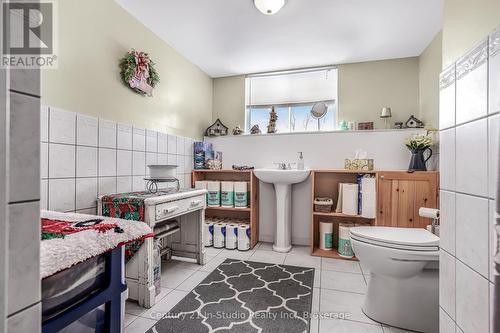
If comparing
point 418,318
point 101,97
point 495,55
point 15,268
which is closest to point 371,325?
point 418,318

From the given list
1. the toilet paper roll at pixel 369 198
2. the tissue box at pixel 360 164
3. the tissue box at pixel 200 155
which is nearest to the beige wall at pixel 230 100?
the tissue box at pixel 200 155

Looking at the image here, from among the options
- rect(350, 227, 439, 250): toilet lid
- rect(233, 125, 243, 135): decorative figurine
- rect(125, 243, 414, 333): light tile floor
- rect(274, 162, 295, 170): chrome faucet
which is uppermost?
rect(233, 125, 243, 135): decorative figurine

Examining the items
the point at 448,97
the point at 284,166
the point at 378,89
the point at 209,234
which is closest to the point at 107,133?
the point at 209,234

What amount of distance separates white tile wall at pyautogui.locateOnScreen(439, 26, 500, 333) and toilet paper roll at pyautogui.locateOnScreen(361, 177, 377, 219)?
4.90ft

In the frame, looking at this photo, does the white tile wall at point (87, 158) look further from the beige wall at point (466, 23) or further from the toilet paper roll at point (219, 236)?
the beige wall at point (466, 23)

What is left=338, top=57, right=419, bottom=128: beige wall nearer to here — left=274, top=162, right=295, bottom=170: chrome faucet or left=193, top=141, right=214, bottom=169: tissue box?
left=274, top=162, right=295, bottom=170: chrome faucet

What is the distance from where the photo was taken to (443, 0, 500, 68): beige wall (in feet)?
2.21

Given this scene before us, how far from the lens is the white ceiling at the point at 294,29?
1.94m

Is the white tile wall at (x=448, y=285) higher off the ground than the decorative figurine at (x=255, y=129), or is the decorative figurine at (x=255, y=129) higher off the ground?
the decorative figurine at (x=255, y=129)

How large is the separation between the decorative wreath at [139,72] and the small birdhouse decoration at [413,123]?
2.64m

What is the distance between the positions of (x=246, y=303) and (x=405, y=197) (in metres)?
1.72

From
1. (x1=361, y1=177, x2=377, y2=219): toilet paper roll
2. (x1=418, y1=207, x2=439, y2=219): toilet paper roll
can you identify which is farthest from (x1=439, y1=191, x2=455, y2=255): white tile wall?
(x1=361, y1=177, x2=377, y2=219): toilet paper roll

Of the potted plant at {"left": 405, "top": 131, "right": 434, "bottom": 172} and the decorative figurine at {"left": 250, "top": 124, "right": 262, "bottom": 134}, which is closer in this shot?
the potted plant at {"left": 405, "top": 131, "right": 434, "bottom": 172}

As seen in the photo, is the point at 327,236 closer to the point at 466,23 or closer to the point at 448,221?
the point at 448,221
